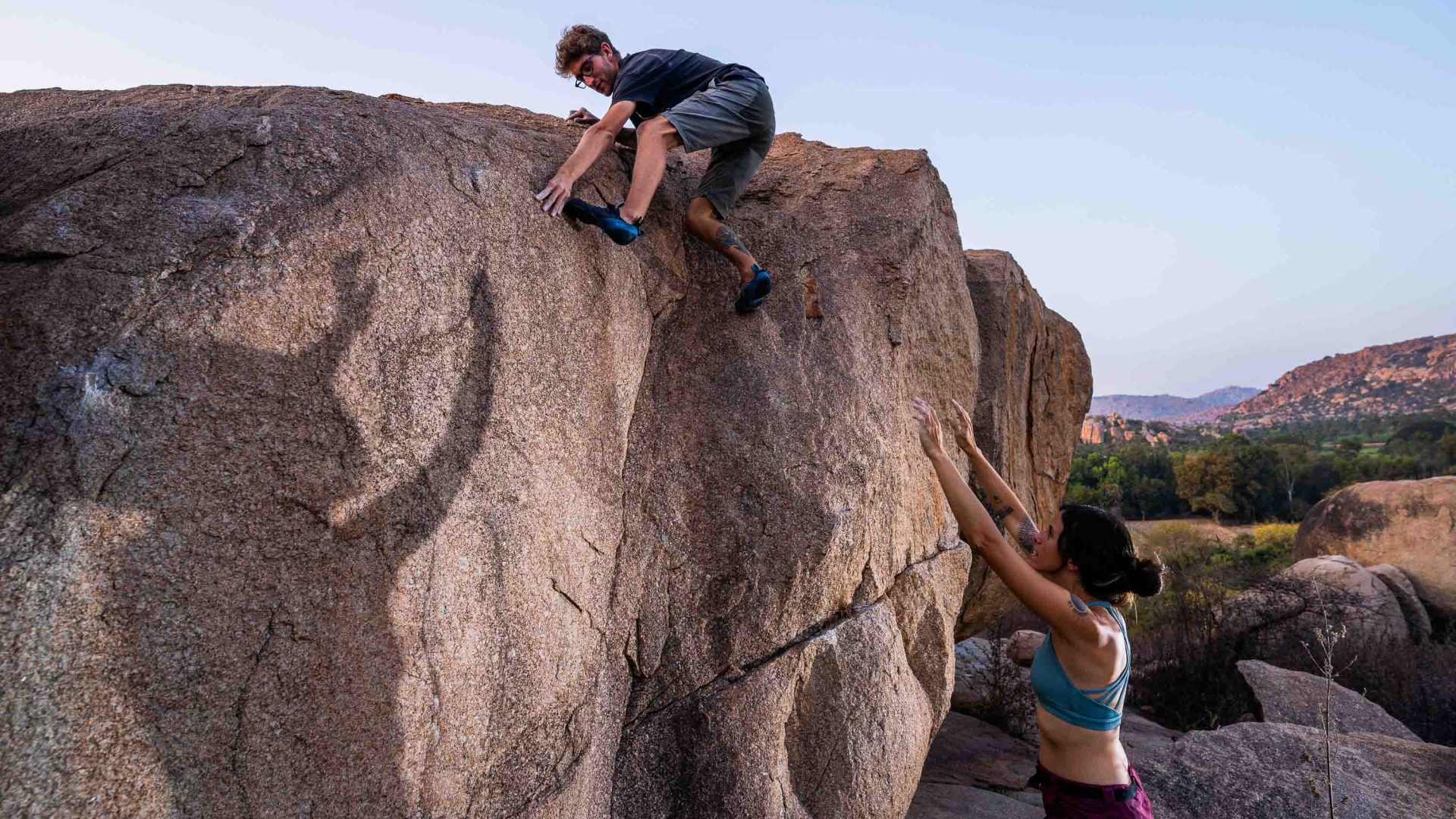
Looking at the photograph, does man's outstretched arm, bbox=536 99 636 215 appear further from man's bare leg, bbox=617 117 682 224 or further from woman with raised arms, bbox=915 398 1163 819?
woman with raised arms, bbox=915 398 1163 819

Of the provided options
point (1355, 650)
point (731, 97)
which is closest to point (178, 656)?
point (731, 97)

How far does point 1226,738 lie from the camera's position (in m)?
5.23

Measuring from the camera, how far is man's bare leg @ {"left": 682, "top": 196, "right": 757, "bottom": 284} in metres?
3.72

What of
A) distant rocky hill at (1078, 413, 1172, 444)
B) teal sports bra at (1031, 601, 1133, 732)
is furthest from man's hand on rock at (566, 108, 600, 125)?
distant rocky hill at (1078, 413, 1172, 444)

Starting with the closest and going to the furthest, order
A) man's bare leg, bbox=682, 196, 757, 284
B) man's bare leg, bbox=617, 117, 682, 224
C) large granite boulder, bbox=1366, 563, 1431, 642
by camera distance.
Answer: man's bare leg, bbox=617, 117, 682, 224 → man's bare leg, bbox=682, 196, 757, 284 → large granite boulder, bbox=1366, 563, 1431, 642

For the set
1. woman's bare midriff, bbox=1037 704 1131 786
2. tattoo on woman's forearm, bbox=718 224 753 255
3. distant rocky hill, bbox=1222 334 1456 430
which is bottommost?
woman's bare midriff, bbox=1037 704 1131 786

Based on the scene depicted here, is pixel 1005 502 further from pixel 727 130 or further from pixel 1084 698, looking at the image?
pixel 727 130

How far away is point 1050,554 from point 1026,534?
781 millimetres

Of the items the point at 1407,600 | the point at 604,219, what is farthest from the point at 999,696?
the point at 1407,600

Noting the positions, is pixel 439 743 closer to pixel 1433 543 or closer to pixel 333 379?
pixel 333 379

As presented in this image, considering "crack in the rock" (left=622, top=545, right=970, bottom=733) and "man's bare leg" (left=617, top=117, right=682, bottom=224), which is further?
"man's bare leg" (left=617, top=117, right=682, bottom=224)

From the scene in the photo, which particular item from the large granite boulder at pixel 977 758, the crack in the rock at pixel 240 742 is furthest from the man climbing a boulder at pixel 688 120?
the large granite boulder at pixel 977 758

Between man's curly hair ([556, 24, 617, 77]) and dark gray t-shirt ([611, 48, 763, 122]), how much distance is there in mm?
153

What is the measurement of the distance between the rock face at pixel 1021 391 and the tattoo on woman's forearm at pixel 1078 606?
2.75 m
